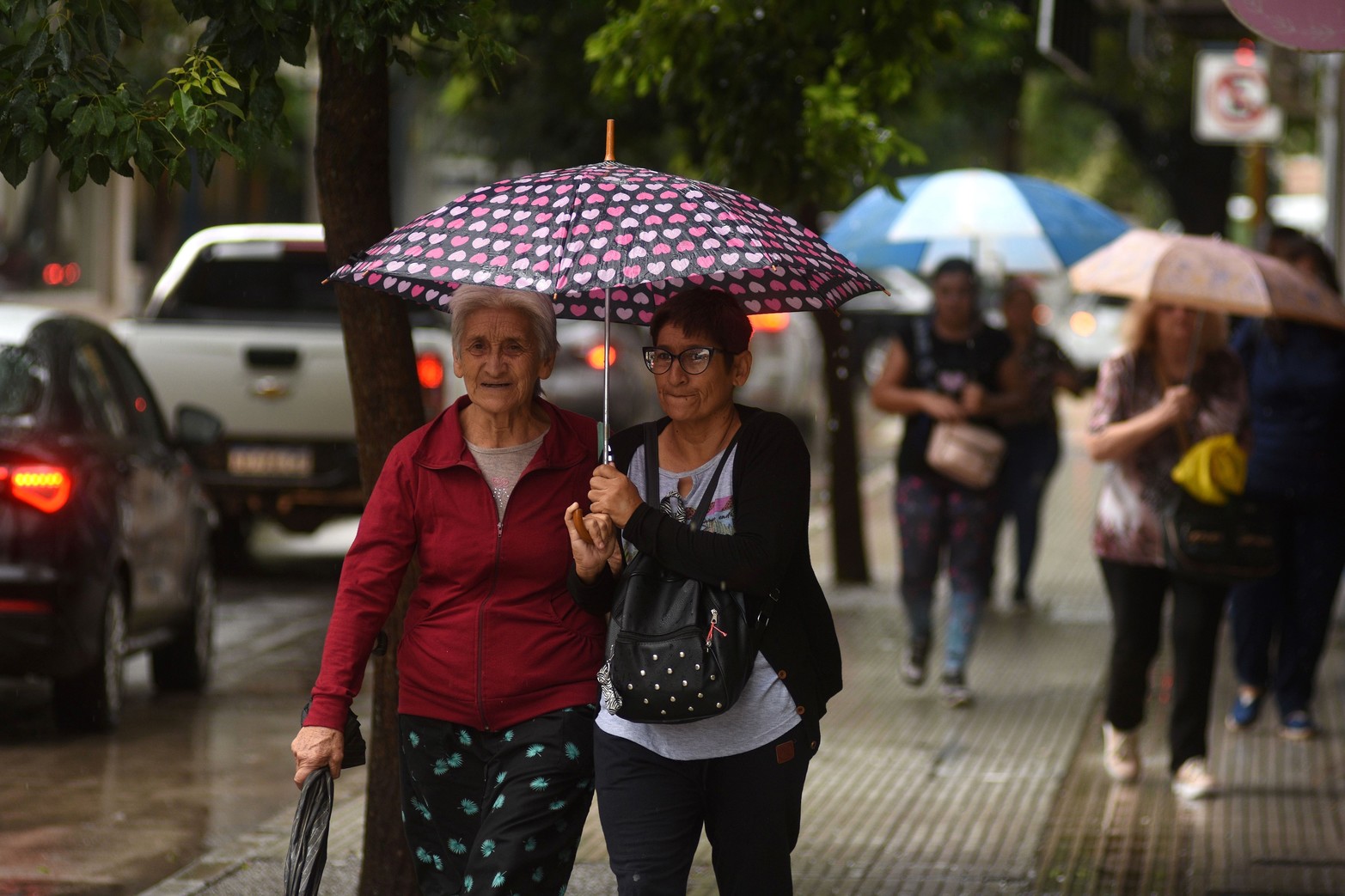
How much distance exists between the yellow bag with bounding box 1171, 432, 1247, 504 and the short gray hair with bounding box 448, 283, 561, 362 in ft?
10.6

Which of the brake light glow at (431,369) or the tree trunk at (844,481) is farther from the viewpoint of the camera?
the tree trunk at (844,481)

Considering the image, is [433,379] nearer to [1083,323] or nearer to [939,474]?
[939,474]

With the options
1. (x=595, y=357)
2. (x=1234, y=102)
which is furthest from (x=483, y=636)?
(x=595, y=357)

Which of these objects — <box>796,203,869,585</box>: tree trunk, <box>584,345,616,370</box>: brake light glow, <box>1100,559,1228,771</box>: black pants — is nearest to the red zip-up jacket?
<box>1100,559,1228,771</box>: black pants

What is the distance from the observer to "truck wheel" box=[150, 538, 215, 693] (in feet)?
30.0

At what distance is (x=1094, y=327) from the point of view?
1347 inches

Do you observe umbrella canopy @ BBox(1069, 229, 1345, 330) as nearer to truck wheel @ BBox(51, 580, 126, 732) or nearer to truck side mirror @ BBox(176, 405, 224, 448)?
truck side mirror @ BBox(176, 405, 224, 448)

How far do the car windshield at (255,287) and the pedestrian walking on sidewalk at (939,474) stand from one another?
4451mm

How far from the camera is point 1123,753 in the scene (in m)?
7.30

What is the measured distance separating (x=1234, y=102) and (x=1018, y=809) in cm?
858

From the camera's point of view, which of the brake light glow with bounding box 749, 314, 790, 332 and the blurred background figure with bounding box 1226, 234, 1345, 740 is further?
the brake light glow with bounding box 749, 314, 790, 332

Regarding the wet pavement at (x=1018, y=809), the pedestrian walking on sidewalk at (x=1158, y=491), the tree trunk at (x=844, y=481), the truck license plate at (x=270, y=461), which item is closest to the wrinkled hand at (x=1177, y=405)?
the pedestrian walking on sidewalk at (x=1158, y=491)

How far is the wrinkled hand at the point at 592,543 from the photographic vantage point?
389cm

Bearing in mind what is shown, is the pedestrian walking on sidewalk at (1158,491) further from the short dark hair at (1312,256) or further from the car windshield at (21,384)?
the car windshield at (21,384)
